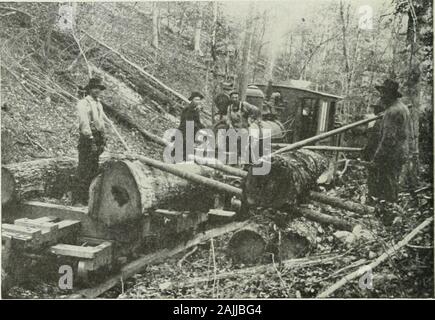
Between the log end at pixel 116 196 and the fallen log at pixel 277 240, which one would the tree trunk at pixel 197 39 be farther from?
the fallen log at pixel 277 240

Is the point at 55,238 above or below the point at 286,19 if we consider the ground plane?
below

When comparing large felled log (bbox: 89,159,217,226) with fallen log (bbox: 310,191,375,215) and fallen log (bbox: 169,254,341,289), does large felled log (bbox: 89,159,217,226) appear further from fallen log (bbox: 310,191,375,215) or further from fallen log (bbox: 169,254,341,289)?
fallen log (bbox: 310,191,375,215)

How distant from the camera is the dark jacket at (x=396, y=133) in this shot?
5.03 meters

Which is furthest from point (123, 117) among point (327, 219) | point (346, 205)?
point (346, 205)

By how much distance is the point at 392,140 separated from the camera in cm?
505

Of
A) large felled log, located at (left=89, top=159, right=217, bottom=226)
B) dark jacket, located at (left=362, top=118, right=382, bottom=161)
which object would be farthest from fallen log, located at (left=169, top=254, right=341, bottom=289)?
dark jacket, located at (left=362, top=118, right=382, bottom=161)

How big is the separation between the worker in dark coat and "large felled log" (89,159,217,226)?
1.94 meters

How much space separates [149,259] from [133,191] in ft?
2.79

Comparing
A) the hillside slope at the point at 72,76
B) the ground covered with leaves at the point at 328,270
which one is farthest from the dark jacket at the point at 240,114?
the ground covered with leaves at the point at 328,270

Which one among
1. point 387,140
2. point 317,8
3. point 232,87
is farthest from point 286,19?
point 387,140

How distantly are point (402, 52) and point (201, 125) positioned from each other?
246cm

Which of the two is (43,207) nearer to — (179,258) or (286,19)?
(179,258)

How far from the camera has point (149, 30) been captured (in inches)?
217

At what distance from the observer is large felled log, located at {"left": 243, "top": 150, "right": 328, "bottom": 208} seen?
4.84 metres
